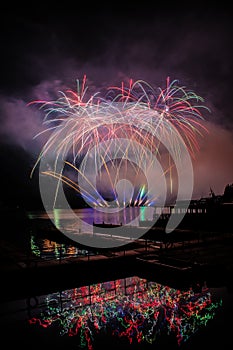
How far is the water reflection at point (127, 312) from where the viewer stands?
1446 centimetres

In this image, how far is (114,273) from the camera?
23.7 metres

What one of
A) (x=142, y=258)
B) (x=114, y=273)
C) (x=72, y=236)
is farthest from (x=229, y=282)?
(x=72, y=236)

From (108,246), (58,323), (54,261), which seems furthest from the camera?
(108,246)

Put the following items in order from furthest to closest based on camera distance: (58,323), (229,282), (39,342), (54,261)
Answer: (54,261) < (229,282) < (58,323) < (39,342)

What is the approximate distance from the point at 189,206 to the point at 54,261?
1237 inches

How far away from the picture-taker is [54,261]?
23.5 meters

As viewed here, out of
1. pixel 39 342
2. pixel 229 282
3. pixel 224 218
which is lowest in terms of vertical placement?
pixel 39 342

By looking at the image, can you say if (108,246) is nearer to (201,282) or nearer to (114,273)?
(114,273)

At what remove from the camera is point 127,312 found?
1689 cm

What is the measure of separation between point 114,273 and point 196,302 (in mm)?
7554

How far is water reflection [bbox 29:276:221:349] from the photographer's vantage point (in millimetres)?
14461

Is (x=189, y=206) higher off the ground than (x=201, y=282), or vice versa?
(x=189, y=206)

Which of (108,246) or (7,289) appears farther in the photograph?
(108,246)

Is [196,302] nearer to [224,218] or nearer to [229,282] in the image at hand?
[229,282]
